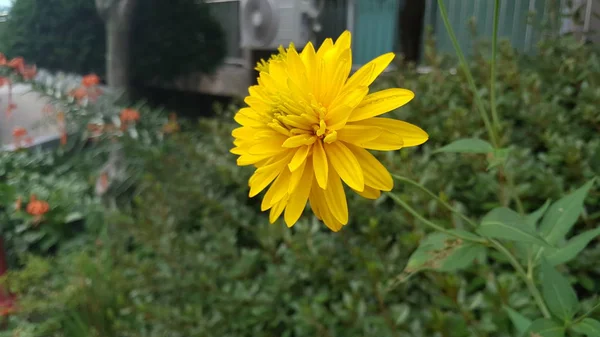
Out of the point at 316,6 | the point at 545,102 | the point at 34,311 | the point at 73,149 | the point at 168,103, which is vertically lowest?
the point at 34,311

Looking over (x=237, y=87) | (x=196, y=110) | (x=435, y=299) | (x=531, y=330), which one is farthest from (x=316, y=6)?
(x=531, y=330)

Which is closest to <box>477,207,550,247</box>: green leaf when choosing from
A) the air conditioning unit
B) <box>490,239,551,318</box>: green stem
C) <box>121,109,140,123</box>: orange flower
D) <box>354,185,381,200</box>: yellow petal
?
<box>490,239,551,318</box>: green stem

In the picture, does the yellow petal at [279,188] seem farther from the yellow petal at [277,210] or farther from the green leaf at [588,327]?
the green leaf at [588,327]

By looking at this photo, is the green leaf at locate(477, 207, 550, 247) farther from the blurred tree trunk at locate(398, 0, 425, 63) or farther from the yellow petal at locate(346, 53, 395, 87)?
the blurred tree trunk at locate(398, 0, 425, 63)

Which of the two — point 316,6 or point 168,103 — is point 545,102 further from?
point 168,103

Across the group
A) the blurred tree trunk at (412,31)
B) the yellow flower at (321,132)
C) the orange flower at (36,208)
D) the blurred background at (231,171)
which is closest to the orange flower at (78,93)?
the blurred background at (231,171)

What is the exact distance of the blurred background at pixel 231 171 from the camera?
29.6 inches

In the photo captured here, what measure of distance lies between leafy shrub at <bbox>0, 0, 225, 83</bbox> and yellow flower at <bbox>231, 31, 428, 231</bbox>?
1434mm

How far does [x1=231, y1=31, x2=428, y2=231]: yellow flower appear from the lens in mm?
286

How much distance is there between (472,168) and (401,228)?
0.53 ft

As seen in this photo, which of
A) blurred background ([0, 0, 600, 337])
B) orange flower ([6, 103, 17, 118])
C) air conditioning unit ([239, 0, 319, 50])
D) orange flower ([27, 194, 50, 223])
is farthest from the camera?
air conditioning unit ([239, 0, 319, 50])

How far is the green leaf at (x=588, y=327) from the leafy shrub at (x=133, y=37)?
61.6 inches

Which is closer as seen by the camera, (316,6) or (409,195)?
(409,195)

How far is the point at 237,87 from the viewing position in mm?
1699
